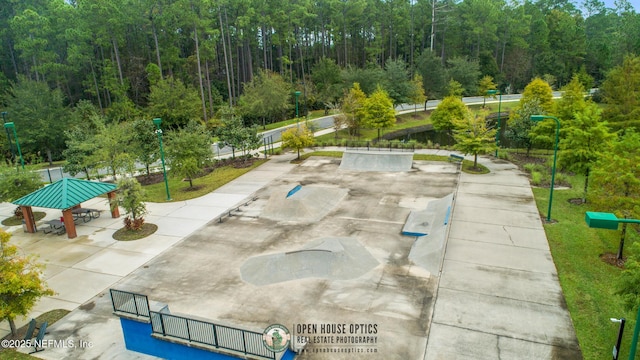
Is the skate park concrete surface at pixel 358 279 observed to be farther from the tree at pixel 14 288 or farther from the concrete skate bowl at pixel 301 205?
the tree at pixel 14 288

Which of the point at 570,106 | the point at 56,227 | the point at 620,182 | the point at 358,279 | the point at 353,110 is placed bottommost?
the point at 358,279

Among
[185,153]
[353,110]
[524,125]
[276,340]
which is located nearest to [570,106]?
[524,125]

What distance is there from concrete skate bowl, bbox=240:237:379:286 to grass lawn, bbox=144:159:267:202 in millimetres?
11301

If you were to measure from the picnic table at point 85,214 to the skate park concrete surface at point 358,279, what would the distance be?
2048 millimetres

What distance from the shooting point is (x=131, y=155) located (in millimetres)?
28750

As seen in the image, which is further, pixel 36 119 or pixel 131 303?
pixel 36 119

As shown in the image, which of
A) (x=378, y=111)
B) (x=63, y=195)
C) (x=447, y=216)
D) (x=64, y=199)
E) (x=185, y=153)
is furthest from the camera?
(x=378, y=111)

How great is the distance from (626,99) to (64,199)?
1662 inches

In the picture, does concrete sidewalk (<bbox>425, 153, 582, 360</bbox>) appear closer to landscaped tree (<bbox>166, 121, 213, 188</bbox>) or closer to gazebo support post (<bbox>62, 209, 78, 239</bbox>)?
landscaped tree (<bbox>166, 121, 213, 188</bbox>)

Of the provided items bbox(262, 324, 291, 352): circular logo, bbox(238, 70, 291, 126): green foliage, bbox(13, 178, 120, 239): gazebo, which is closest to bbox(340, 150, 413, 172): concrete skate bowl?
bbox(13, 178, 120, 239): gazebo

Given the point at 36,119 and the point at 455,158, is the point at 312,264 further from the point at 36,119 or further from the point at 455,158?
the point at 36,119

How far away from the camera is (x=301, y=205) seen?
879 inches

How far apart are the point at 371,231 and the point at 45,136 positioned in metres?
32.3

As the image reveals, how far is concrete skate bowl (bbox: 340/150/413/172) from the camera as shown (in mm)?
30875
